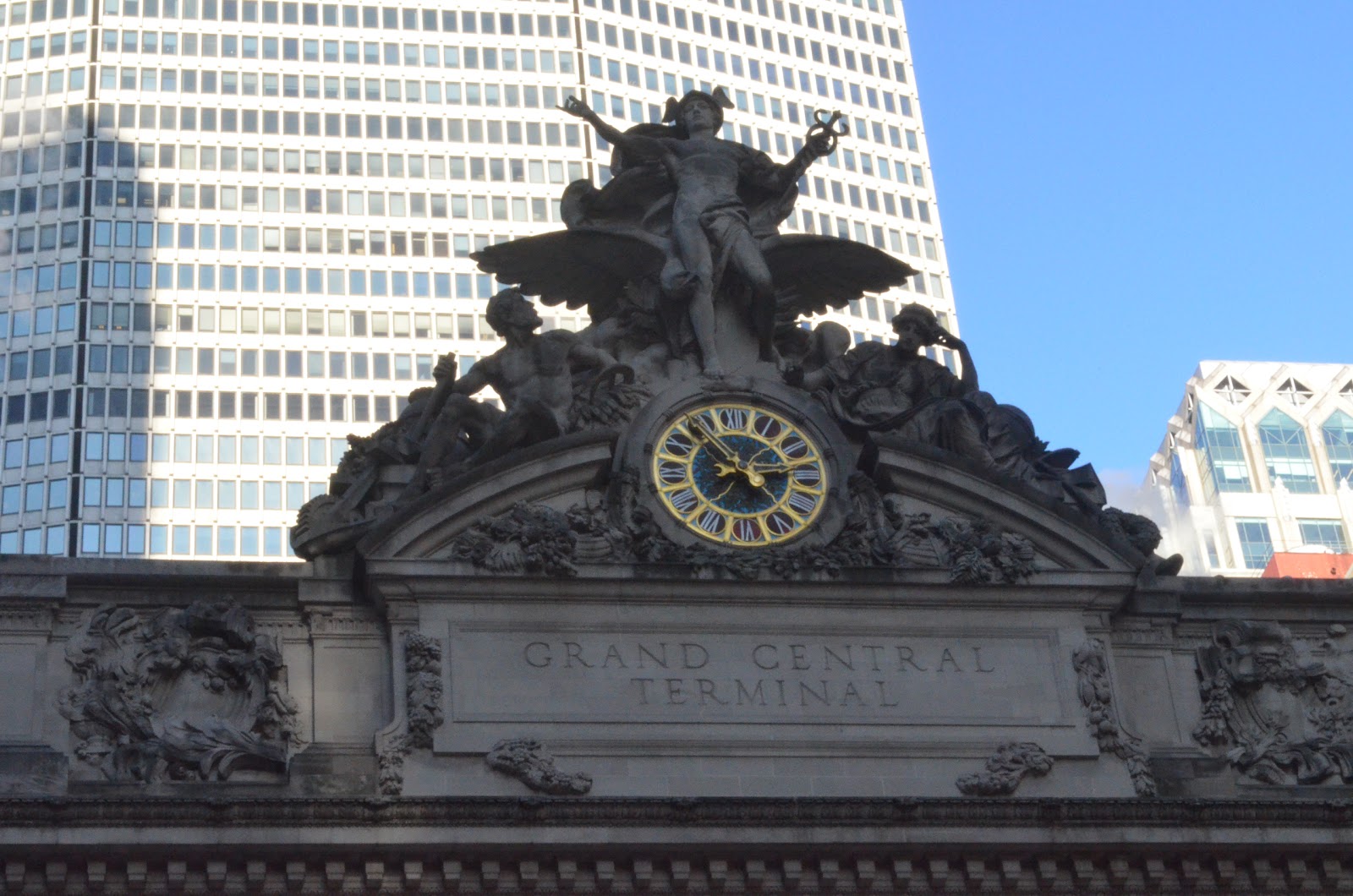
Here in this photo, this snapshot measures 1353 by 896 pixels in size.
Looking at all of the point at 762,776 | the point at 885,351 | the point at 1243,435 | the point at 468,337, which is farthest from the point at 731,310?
the point at 1243,435

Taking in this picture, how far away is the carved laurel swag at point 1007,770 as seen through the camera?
3534 cm

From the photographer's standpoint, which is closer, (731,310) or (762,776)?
(762,776)

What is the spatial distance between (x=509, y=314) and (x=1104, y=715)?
9846mm

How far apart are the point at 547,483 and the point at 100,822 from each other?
25.4 ft

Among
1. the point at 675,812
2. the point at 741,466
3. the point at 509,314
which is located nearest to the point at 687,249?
the point at 509,314

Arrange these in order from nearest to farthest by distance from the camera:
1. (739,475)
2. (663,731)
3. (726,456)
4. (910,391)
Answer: (663,731)
(739,475)
(726,456)
(910,391)

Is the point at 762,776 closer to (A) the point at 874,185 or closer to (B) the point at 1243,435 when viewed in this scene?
(A) the point at 874,185

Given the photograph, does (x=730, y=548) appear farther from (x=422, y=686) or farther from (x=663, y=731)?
(x=422, y=686)

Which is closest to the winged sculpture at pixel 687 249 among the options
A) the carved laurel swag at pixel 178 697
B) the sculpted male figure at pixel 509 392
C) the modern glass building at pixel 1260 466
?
the sculpted male figure at pixel 509 392

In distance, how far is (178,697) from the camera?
35.1m

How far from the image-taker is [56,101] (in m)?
92.2

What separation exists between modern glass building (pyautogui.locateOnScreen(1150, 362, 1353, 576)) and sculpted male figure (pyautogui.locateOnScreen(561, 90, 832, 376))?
7707cm

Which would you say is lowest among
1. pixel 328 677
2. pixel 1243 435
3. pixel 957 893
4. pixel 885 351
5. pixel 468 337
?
pixel 957 893

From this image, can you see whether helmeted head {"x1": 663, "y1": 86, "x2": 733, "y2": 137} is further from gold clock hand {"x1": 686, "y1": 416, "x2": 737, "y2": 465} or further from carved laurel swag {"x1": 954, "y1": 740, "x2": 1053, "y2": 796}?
carved laurel swag {"x1": 954, "y1": 740, "x2": 1053, "y2": 796}
